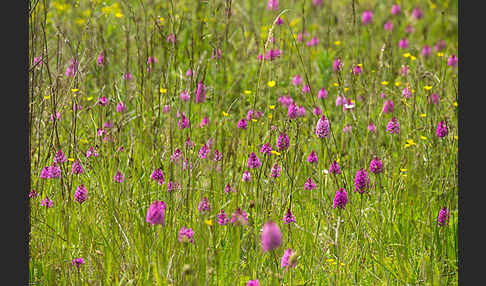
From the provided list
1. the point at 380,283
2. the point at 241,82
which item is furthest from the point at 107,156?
the point at 241,82

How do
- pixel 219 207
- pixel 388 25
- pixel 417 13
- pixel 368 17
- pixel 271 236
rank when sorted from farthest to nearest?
pixel 417 13
pixel 388 25
pixel 368 17
pixel 219 207
pixel 271 236

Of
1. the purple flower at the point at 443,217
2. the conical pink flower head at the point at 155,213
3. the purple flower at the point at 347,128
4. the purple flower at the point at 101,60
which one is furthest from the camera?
the purple flower at the point at 347,128

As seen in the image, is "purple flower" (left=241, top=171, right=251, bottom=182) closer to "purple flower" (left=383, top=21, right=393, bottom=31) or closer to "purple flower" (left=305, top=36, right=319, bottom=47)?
"purple flower" (left=305, top=36, right=319, bottom=47)

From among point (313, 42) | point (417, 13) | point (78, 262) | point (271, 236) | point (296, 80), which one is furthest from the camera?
point (417, 13)

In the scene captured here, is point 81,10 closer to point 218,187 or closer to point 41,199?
point 41,199

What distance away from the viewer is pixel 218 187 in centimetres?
230

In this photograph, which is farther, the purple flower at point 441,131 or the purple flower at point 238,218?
the purple flower at point 441,131

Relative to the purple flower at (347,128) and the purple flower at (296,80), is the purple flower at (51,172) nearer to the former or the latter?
the purple flower at (347,128)

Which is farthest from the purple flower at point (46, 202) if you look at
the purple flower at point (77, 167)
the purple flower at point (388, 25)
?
the purple flower at point (388, 25)

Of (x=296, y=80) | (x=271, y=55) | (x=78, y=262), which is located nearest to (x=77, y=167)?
(x=78, y=262)

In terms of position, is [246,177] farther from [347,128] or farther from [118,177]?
[347,128]

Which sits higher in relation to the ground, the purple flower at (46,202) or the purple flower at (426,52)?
the purple flower at (426,52)

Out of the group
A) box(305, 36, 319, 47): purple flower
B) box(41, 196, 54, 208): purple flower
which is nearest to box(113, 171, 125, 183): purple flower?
box(41, 196, 54, 208): purple flower

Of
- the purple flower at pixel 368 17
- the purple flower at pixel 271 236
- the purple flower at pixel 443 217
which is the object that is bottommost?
Answer: the purple flower at pixel 443 217
